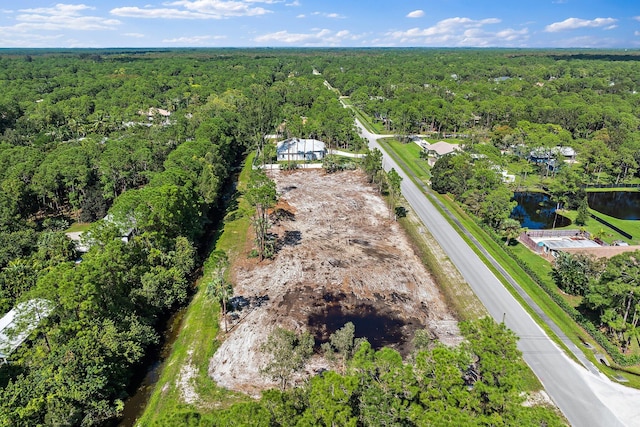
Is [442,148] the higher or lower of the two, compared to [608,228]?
higher

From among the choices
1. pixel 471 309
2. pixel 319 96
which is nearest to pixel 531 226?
pixel 471 309

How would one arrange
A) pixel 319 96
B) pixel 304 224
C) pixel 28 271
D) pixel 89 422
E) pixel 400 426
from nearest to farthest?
1. pixel 400 426
2. pixel 89 422
3. pixel 28 271
4. pixel 304 224
5. pixel 319 96

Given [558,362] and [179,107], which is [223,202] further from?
[179,107]

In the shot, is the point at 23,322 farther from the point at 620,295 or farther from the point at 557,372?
the point at 620,295

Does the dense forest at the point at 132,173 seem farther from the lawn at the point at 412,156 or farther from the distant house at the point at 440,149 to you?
the distant house at the point at 440,149

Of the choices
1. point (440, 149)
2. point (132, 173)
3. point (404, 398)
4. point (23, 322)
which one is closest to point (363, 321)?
point (404, 398)
